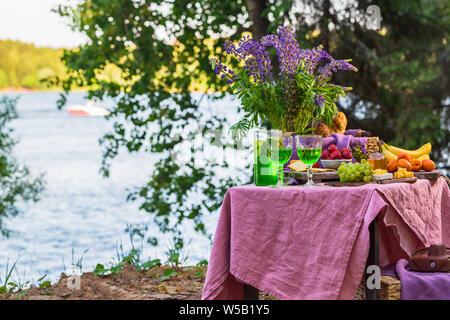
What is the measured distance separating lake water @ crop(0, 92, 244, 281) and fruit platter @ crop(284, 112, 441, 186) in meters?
4.75

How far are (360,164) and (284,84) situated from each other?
631 millimetres

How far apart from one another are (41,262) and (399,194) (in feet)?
43.4

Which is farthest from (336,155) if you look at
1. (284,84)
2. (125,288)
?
(125,288)

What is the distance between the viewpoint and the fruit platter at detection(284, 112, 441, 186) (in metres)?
3.15

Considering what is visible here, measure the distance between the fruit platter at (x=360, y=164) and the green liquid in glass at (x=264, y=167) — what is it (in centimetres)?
12

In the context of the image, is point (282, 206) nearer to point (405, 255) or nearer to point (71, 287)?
point (405, 255)

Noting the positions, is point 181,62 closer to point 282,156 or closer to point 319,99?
point 319,99

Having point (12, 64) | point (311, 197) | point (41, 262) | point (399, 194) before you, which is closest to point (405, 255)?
point (399, 194)

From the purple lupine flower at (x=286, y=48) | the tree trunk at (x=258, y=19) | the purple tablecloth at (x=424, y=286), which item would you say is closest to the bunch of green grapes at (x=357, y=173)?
the purple tablecloth at (x=424, y=286)

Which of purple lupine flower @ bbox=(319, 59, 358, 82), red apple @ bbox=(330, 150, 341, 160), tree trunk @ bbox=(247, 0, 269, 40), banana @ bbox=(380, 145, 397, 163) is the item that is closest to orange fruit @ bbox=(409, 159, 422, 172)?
banana @ bbox=(380, 145, 397, 163)

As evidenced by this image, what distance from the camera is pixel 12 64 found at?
101 ft

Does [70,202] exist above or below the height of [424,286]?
below

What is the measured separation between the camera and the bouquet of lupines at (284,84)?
3430mm

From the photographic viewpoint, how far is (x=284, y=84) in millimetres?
3451
